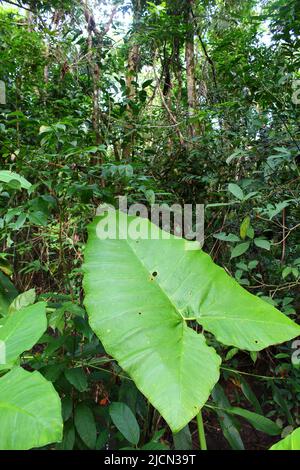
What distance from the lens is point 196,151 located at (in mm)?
1951

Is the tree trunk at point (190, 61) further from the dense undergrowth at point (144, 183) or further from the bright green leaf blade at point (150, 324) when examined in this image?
the bright green leaf blade at point (150, 324)

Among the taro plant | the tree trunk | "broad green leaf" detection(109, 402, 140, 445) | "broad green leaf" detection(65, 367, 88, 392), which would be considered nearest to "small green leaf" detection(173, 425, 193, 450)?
"broad green leaf" detection(109, 402, 140, 445)

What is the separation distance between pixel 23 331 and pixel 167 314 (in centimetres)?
27

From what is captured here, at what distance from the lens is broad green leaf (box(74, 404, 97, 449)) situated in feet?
2.79

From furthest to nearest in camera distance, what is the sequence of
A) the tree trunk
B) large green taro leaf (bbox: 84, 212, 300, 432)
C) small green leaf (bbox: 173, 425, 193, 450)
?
the tree trunk, small green leaf (bbox: 173, 425, 193, 450), large green taro leaf (bbox: 84, 212, 300, 432)

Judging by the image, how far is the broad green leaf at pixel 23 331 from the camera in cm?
57

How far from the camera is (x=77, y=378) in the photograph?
0.85m

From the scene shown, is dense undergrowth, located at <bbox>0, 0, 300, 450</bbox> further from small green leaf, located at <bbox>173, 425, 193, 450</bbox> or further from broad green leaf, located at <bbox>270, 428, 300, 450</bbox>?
broad green leaf, located at <bbox>270, 428, 300, 450</bbox>

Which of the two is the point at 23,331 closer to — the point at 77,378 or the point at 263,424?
the point at 77,378

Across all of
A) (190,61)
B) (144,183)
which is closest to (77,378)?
(144,183)

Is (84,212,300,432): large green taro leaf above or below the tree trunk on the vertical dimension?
below

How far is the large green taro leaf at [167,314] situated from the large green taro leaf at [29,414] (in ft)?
0.46

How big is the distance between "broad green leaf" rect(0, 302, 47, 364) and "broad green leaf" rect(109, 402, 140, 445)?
365 mm

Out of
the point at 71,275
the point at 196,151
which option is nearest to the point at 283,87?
the point at 196,151
